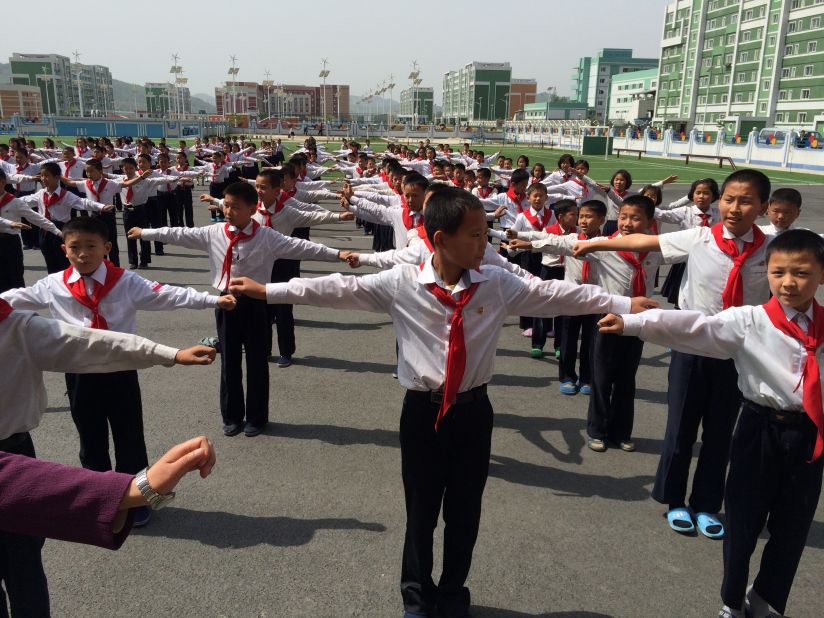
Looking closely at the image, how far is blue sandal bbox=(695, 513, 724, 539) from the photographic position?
3785 mm

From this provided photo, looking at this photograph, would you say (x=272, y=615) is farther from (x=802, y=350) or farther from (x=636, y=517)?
(x=802, y=350)

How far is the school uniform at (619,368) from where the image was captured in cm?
491

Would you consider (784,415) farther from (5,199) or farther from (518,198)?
(5,199)

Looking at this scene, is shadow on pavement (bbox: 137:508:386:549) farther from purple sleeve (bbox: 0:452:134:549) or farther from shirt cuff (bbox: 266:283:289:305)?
purple sleeve (bbox: 0:452:134:549)

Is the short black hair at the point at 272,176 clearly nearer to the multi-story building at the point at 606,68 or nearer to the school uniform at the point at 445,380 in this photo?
the school uniform at the point at 445,380

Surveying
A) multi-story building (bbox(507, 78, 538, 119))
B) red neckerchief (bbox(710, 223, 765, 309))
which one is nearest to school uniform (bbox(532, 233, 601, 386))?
red neckerchief (bbox(710, 223, 765, 309))

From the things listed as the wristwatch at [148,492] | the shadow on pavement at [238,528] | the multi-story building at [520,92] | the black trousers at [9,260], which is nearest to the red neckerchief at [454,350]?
the shadow on pavement at [238,528]

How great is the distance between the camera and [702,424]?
152 inches

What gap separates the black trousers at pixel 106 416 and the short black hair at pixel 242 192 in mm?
1684

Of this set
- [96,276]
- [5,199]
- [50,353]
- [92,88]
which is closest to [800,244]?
[50,353]

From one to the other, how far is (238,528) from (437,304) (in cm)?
203

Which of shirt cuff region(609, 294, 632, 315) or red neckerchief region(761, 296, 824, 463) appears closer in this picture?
red neckerchief region(761, 296, 824, 463)

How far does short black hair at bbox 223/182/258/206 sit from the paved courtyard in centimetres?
190

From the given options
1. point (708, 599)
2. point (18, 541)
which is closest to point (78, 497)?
point (18, 541)
